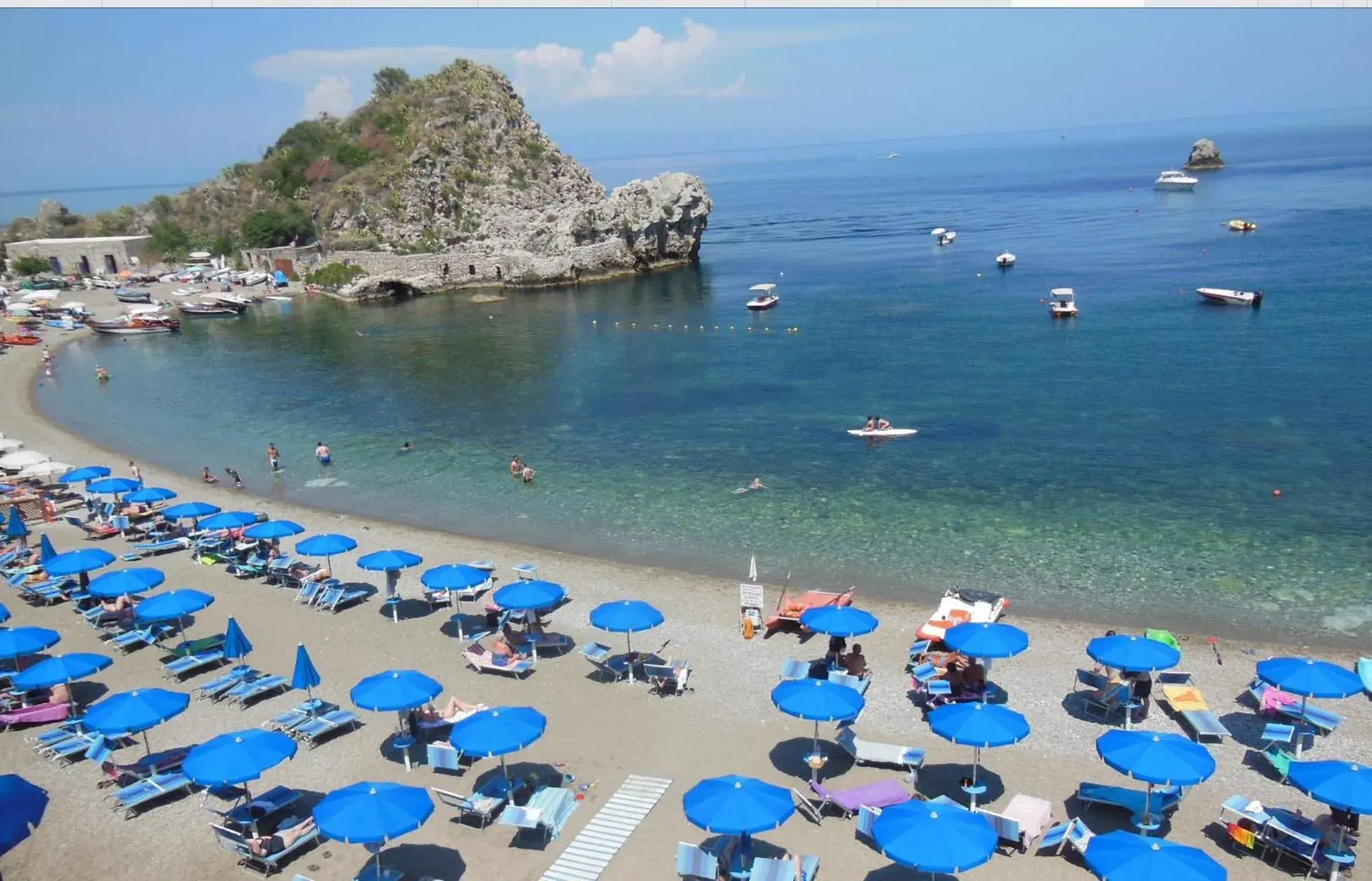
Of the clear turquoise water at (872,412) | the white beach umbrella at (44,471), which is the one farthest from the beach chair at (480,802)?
the white beach umbrella at (44,471)

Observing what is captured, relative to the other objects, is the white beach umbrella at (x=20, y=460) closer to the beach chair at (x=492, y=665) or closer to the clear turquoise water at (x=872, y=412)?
the clear turquoise water at (x=872, y=412)

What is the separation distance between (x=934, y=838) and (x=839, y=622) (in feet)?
21.0

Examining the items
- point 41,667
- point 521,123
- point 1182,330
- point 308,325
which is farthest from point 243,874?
point 521,123

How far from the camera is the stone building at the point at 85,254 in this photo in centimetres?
9500

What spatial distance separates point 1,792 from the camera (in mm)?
11039

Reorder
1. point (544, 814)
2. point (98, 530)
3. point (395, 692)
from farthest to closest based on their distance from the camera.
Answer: point (98, 530) < point (395, 692) < point (544, 814)

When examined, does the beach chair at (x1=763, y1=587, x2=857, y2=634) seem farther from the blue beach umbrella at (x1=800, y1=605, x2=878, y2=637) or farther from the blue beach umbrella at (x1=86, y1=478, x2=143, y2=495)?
the blue beach umbrella at (x1=86, y1=478, x2=143, y2=495)

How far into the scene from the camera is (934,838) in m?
10.6

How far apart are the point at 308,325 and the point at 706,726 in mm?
58281

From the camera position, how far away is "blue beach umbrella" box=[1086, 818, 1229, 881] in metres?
10.1

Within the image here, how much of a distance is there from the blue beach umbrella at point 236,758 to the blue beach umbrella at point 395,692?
143 cm

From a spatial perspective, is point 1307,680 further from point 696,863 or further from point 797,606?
point 696,863

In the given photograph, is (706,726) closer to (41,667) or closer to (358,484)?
(41,667)

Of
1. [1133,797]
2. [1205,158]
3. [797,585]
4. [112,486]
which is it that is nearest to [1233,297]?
[797,585]
